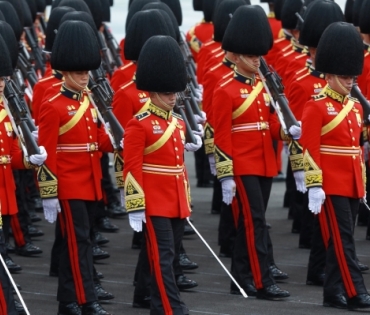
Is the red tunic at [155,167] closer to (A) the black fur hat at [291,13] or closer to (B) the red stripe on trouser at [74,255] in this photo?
(B) the red stripe on trouser at [74,255]

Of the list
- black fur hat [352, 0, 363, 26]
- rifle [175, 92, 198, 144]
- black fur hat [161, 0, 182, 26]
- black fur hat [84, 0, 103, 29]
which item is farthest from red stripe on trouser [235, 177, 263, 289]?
black fur hat [161, 0, 182, 26]

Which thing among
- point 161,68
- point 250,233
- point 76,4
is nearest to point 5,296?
point 161,68

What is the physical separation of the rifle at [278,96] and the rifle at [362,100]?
1.92 feet

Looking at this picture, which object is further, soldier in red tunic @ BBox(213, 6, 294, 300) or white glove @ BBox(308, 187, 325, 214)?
soldier in red tunic @ BBox(213, 6, 294, 300)

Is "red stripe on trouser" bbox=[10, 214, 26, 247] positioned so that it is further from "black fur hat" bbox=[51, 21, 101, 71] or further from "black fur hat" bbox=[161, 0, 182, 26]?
"black fur hat" bbox=[161, 0, 182, 26]

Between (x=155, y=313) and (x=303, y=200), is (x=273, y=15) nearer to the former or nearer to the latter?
(x=303, y=200)

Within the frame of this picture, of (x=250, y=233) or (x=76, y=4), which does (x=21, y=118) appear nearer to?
(x=250, y=233)

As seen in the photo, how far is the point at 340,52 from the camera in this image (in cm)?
823

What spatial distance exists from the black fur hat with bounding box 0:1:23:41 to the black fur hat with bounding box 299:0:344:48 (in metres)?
2.27

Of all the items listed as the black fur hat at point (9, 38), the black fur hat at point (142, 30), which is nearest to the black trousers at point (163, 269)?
the black fur hat at point (142, 30)

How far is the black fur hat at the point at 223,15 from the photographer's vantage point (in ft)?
36.5

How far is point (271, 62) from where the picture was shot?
38.5 ft

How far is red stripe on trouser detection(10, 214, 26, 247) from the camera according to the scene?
9836 mm

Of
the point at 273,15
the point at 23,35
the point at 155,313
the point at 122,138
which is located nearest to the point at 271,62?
the point at 273,15
